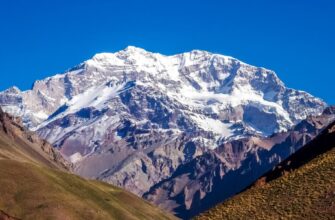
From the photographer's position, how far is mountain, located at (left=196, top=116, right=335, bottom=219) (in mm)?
48438

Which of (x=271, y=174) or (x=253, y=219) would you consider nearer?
(x=253, y=219)

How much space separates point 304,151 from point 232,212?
2402 cm

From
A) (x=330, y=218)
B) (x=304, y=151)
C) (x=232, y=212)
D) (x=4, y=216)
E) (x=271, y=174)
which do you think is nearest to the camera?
(x=330, y=218)

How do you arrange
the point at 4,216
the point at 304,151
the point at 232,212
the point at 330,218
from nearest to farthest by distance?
the point at 330,218 < the point at 232,212 < the point at 4,216 < the point at 304,151

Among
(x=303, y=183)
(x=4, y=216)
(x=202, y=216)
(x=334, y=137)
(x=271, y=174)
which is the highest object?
(x=334, y=137)

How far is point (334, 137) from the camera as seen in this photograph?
6938 centimetres

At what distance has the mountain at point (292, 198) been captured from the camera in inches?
1907

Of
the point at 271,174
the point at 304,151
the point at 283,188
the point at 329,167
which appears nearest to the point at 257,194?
the point at 283,188

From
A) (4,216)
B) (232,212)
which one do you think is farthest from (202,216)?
(4,216)

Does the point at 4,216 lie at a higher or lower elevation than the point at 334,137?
lower

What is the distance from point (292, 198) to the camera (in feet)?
164

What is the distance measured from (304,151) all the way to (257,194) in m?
21.9

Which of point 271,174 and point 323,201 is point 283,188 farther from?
point 271,174

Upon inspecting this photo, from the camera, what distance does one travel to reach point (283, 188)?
169 ft
